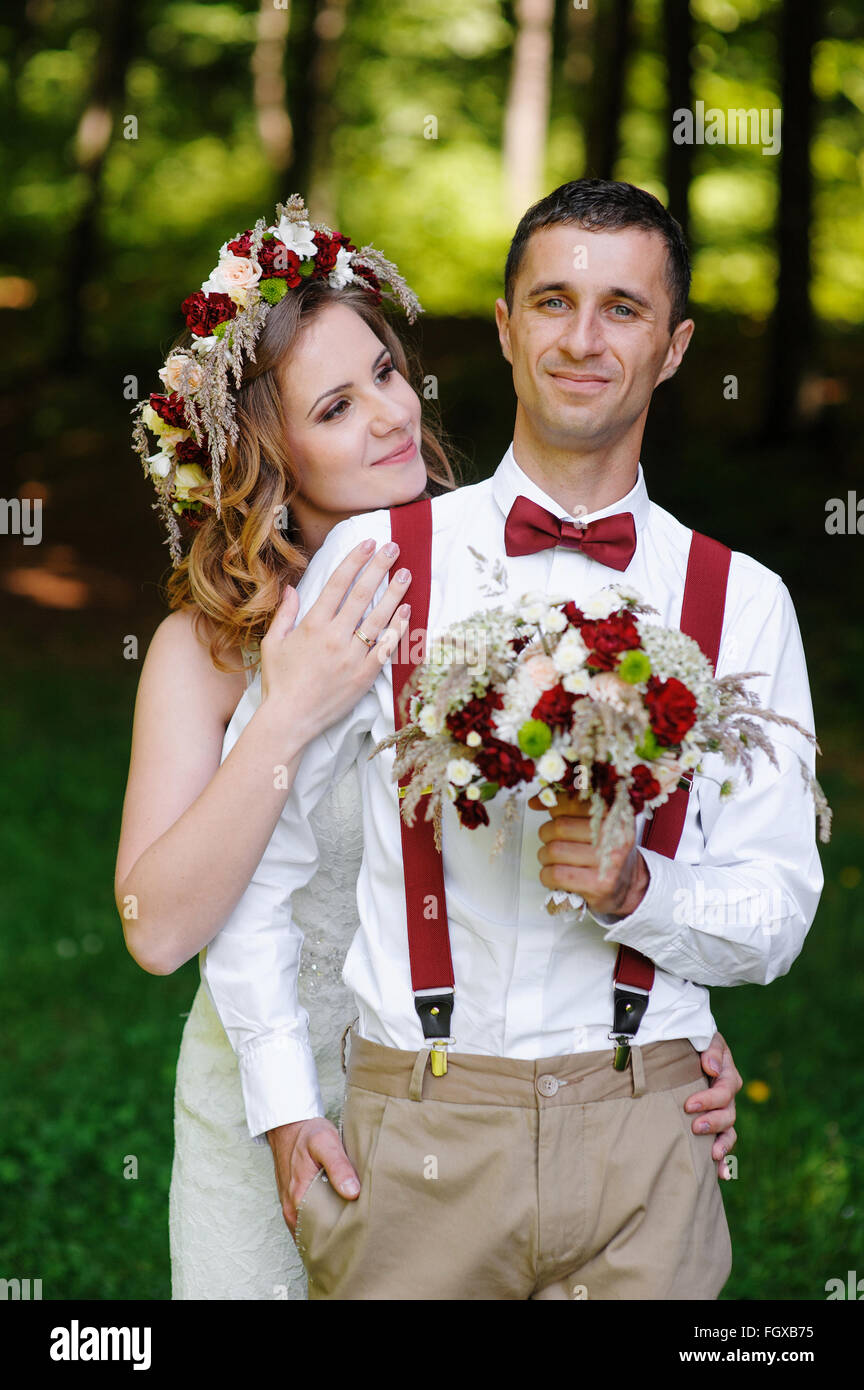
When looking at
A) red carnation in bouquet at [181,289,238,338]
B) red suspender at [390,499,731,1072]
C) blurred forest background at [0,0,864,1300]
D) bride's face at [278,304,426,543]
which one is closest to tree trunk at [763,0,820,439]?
Answer: blurred forest background at [0,0,864,1300]

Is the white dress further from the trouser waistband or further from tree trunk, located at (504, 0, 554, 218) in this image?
tree trunk, located at (504, 0, 554, 218)

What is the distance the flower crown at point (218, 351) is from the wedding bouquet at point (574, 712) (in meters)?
1.18

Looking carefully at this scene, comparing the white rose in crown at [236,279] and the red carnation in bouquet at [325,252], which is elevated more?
the red carnation in bouquet at [325,252]

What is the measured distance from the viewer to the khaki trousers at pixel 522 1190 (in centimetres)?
259

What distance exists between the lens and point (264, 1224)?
3.51 meters

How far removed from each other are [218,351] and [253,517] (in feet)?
1.27

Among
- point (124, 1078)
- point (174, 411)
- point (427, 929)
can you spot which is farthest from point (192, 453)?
point (124, 1078)

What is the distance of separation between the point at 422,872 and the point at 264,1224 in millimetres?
1339

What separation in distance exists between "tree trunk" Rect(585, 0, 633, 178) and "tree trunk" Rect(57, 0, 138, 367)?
537 cm

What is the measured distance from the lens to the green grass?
16.5ft

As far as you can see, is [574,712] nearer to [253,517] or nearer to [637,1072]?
[637,1072]

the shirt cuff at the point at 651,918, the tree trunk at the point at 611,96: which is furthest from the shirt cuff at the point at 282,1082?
the tree trunk at the point at 611,96

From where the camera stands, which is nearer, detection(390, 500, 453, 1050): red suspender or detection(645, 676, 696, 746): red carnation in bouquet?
detection(645, 676, 696, 746): red carnation in bouquet

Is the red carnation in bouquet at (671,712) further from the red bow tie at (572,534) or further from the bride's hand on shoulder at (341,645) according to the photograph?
the bride's hand on shoulder at (341,645)
